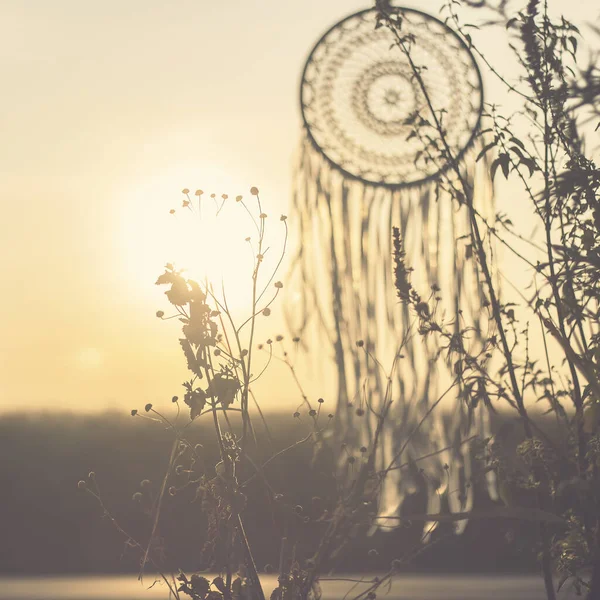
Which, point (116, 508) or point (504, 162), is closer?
point (504, 162)

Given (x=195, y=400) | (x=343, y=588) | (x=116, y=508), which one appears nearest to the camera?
(x=195, y=400)

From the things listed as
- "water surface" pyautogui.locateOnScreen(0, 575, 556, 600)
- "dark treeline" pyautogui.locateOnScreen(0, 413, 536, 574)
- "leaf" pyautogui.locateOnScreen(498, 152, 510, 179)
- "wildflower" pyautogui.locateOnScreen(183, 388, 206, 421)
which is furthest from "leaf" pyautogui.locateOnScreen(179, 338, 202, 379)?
"dark treeline" pyautogui.locateOnScreen(0, 413, 536, 574)

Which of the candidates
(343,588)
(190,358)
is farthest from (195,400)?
(343,588)

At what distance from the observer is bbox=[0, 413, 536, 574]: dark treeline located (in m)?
4.22

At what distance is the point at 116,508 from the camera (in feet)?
14.7

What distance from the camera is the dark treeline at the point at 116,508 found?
4.22m

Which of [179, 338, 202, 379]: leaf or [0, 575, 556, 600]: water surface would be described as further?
[0, 575, 556, 600]: water surface

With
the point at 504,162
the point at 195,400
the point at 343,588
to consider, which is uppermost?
the point at 504,162

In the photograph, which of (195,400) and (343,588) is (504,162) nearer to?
(195,400)

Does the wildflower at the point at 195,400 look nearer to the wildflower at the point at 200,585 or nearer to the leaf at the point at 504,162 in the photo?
the wildflower at the point at 200,585

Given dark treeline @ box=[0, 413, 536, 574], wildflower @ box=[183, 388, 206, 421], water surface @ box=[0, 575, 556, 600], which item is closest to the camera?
wildflower @ box=[183, 388, 206, 421]

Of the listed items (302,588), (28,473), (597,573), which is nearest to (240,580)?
(302,588)

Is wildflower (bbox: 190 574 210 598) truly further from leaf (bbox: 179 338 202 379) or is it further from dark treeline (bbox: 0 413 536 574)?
dark treeline (bbox: 0 413 536 574)

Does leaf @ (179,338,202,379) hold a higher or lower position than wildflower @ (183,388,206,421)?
higher
